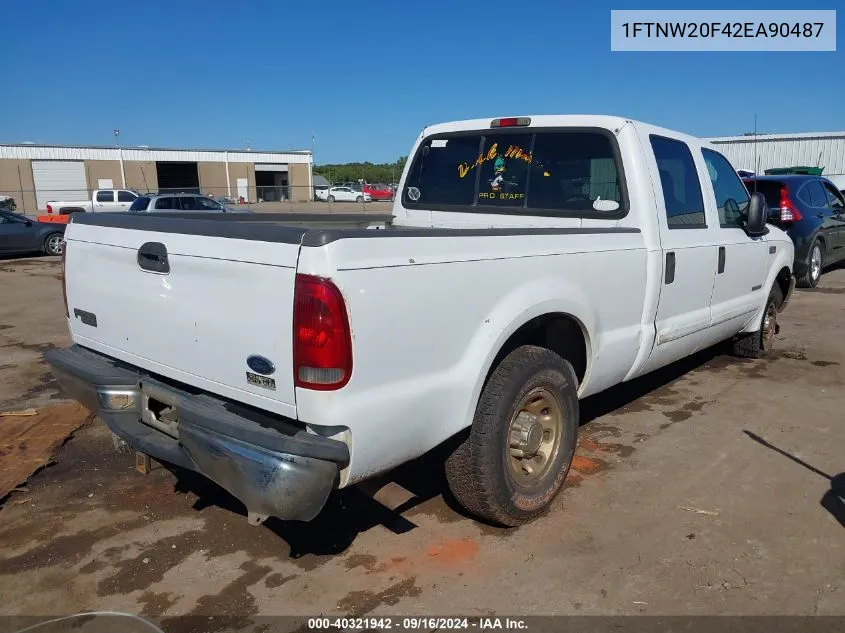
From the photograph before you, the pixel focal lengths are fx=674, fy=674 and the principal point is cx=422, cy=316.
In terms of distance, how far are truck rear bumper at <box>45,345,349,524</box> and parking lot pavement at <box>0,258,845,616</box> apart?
621mm

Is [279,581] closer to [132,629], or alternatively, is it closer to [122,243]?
[132,629]

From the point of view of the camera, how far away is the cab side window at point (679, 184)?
4.28 m

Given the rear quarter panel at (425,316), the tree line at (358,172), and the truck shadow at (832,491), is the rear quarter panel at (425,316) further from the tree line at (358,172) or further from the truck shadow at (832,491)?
the tree line at (358,172)

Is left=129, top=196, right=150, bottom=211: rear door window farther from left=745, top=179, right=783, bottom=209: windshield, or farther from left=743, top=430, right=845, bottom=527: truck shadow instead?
left=743, top=430, right=845, bottom=527: truck shadow

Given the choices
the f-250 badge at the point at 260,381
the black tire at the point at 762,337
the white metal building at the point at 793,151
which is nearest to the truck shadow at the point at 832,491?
the black tire at the point at 762,337

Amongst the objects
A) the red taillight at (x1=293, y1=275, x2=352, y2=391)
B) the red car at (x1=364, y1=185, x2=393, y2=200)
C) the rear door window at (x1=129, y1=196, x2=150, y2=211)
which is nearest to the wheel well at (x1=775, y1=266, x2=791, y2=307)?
the red taillight at (x1=293, y1=275, x2=352, y2=391)

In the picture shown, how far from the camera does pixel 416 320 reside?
2.59 metres

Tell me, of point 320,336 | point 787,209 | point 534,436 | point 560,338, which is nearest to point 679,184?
point 560,338

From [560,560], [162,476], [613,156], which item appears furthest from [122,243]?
[613,156]

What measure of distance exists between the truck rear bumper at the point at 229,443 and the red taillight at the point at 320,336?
9.2 inches

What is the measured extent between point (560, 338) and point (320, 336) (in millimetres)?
1792

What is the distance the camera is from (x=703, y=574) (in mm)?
3006

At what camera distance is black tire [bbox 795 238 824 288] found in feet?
35.4

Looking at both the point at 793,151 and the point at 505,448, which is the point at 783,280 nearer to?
the point at 505,448
